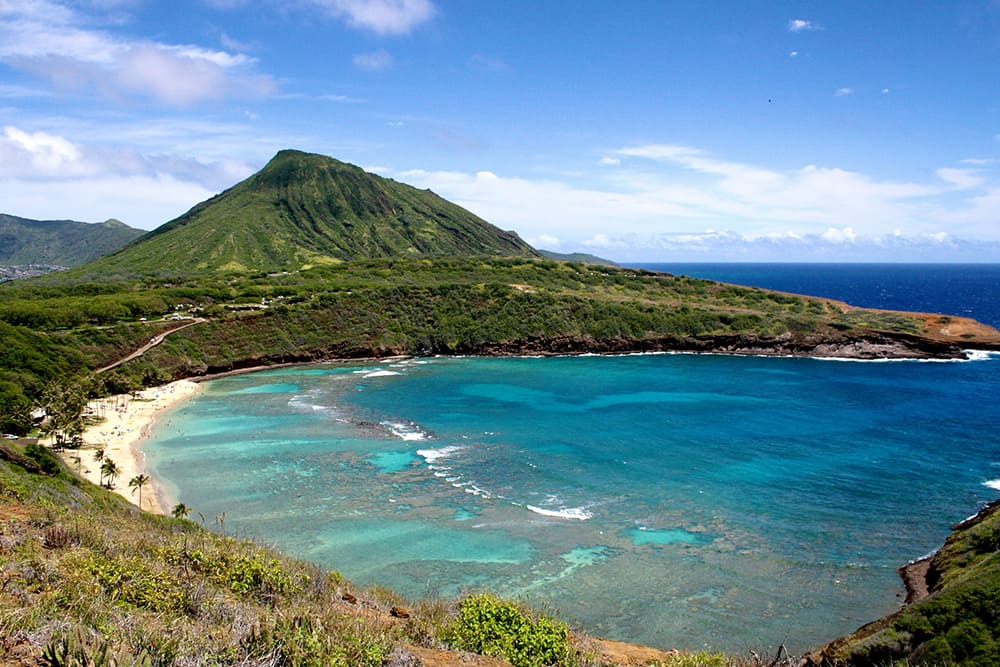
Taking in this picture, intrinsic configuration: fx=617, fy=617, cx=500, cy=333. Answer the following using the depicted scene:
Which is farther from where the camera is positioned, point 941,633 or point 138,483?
point 138,483

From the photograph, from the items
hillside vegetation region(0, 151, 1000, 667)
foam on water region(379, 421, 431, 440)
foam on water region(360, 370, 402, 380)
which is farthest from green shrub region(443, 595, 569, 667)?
foam on water region(360, 370, 402, 380)

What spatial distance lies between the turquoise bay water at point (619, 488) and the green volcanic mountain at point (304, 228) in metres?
85.5

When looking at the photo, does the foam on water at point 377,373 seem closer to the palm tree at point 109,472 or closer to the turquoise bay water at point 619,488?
the turquoise bay water at point 619,488

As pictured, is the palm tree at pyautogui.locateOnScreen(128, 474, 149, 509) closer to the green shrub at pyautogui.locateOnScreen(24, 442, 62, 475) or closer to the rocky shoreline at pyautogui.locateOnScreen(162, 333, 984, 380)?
the green shrub at pyautogui.locateOnScreen(24, 442, 62, 475)

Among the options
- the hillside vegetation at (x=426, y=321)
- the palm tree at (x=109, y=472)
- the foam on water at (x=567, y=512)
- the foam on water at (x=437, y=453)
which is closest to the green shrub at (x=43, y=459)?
the palm tree at (x=109, y=472)

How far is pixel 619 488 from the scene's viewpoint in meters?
32.0

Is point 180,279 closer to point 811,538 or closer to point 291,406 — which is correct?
point 291,406

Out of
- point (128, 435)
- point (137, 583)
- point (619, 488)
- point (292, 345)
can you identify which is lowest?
point (128, 435)

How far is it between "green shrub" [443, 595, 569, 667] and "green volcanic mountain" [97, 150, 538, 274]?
12120 cm

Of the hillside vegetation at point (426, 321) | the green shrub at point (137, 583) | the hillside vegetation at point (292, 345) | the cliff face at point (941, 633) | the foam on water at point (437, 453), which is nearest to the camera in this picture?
the hillside vegetation at point (292, 345)

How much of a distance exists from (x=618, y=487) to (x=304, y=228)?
144m

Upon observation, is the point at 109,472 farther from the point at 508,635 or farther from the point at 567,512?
the point at 508,635

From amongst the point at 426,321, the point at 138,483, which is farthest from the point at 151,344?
the point at 138,483

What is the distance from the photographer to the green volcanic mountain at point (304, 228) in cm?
13288
